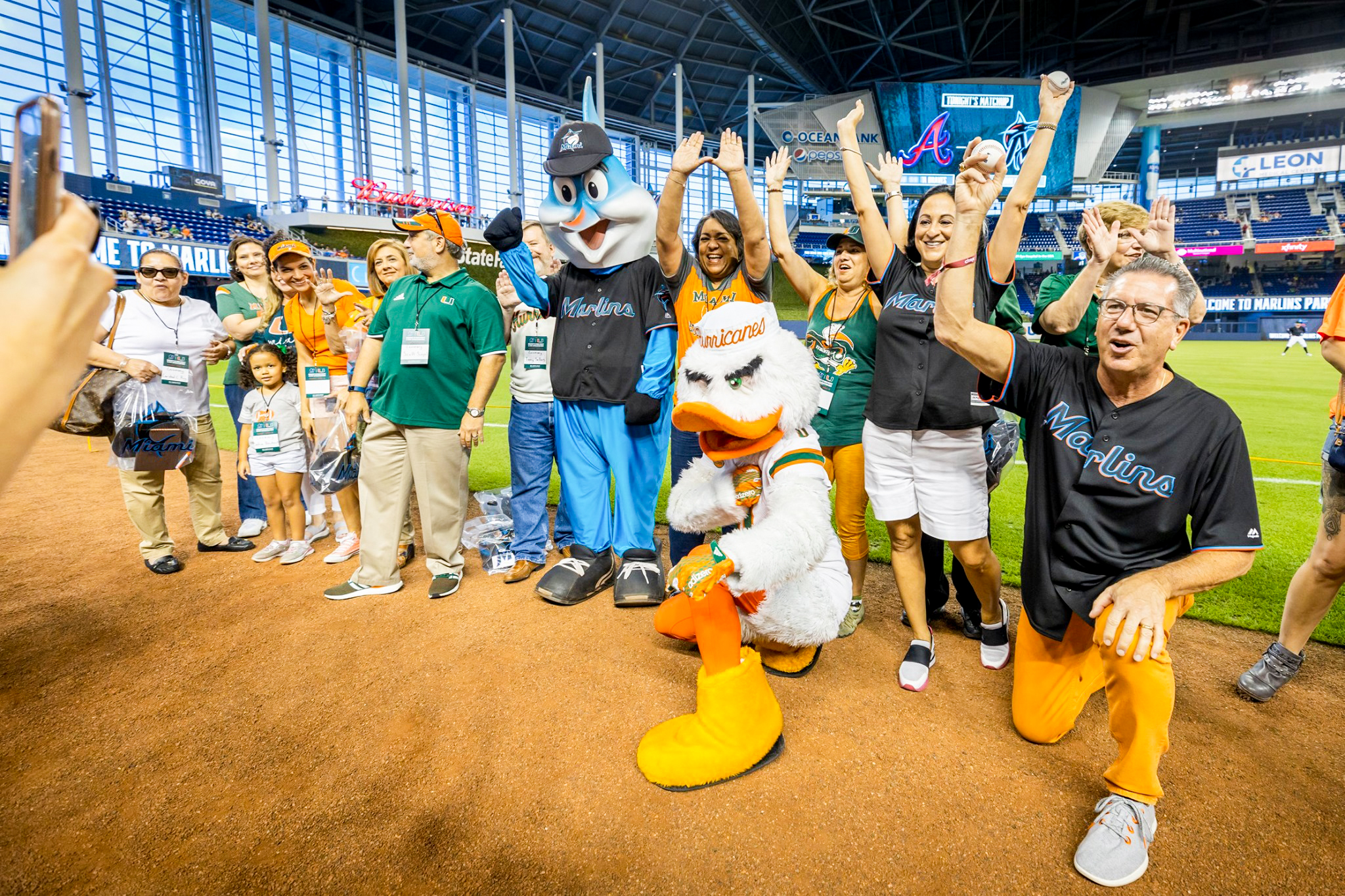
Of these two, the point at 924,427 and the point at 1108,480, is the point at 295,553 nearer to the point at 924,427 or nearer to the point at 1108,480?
the point at 924,427

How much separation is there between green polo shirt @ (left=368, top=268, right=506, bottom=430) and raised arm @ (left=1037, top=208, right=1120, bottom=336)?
112 inches

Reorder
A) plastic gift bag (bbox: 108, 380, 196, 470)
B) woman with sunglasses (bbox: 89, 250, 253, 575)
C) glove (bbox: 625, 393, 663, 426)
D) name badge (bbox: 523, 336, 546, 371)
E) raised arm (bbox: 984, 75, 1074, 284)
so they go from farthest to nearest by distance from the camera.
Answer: name badge (bbox: 523, 336, 546, 371), woman with sunglasses (bbox: 89, 250, 253, 575), plastic gift bag (bbox: 108, 380, 196, 470), glove (bbox: 625, 393, 663, 426), raised arm (bbox: 984, 75, 1074, 284)

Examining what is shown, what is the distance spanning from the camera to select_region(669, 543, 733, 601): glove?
2115 mm

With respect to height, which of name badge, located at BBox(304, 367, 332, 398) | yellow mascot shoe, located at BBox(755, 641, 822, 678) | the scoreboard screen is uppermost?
the scoreboard screen

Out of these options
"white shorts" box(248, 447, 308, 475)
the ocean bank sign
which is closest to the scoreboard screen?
the ocean bank sign

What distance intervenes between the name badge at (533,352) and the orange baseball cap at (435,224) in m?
0.70

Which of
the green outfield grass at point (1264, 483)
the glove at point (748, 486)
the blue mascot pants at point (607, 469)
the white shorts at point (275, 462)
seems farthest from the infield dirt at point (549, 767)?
the white shorts at point (275, 462)

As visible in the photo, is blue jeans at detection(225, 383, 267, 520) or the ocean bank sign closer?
blue jeans at detection(225, 383, 267, 520)

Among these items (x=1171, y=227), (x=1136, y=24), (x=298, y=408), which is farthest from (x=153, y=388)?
(x=1136, y=24)

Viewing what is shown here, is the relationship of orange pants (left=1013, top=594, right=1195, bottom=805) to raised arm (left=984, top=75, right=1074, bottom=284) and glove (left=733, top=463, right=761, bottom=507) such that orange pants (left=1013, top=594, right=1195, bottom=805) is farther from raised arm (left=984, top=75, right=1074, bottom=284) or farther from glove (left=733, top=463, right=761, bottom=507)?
raised arm (left=984, top=75, right=1074, bottom=284)

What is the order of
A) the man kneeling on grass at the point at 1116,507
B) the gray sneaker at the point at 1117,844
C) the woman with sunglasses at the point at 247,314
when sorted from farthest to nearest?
the woman with sunglasses at the point at 247,314, the man kneeling on grass at the point at 1116,507, the gray sneaker at the point at 1117,844

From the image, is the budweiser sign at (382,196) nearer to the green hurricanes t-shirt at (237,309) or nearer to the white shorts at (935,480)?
the green hurricanes t-shirt at (237,309)

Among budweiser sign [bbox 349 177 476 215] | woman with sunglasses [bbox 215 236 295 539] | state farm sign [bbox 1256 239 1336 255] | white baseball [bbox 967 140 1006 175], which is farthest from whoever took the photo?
state farm sign [bbox 1256 239 1336 255]

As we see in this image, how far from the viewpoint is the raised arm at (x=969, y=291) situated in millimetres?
2100
